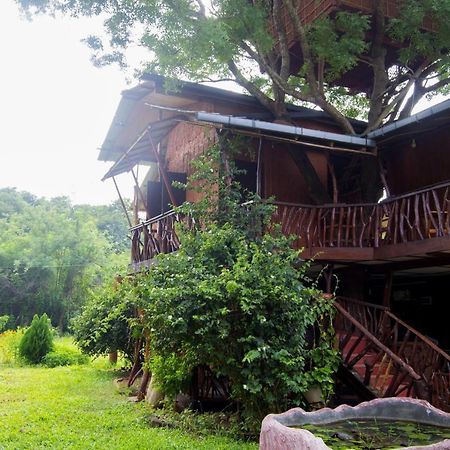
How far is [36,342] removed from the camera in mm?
14711

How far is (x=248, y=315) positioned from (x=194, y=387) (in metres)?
2.11

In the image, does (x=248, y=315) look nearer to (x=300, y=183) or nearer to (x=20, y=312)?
(x=300, y=183)

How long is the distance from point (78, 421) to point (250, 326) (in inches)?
108

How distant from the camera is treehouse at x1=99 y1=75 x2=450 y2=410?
765 centimetres

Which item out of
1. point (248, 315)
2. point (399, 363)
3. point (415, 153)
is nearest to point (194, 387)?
point (248, 315)

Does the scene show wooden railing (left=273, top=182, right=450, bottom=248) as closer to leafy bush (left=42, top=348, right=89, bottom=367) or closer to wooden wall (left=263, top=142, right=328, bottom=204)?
wooden wall (left=263, top=142, right=328, bottom=204)

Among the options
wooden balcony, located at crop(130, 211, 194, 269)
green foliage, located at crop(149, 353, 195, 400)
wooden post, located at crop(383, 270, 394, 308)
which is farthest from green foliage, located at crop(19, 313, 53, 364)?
wooden post, located at crop(383, 270, 394, 308)

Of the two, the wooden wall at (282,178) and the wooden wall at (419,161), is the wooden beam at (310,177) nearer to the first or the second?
the wooden wall at (282,178)

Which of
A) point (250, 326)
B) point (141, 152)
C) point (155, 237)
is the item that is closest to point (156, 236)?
point (155, 237)

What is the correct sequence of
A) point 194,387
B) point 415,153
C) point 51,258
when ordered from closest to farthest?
point 194,387 < point 415,153 < point 51,258

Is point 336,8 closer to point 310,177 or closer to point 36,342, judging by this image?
point 310,177

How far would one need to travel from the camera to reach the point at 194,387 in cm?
784

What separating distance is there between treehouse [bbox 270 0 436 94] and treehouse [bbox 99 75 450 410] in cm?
166

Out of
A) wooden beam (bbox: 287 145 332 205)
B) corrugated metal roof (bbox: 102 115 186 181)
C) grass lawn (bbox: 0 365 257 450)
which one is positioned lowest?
grass lawn (bbox: 0 365 257 450)
